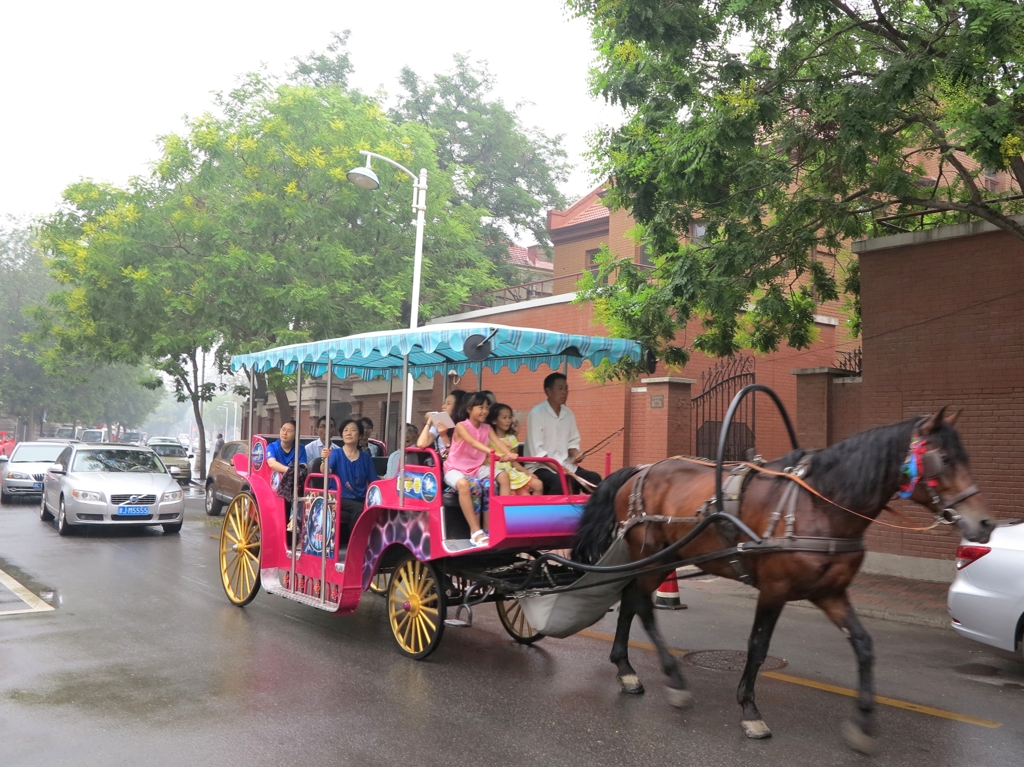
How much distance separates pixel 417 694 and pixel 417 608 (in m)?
1.08

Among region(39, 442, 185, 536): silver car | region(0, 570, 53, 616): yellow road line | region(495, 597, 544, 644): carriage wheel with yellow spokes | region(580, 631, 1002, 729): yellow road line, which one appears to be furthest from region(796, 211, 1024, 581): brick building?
region(39, 442, 185, 536): silver car

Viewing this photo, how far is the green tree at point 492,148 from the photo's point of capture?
33219mm

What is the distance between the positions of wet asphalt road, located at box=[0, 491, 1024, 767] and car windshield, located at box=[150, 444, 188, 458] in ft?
80.6

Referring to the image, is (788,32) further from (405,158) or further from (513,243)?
(513,243)

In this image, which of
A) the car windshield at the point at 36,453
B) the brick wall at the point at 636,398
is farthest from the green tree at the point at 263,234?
the car windshield at the point at 36,453

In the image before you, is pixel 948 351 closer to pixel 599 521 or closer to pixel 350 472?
pixel 599 521

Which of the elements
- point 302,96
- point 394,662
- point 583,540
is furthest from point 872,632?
point 302,96

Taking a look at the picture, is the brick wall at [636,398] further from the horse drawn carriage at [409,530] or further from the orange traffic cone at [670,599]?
the horse drawn carriage at [409,530]

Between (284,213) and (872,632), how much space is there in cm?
1599

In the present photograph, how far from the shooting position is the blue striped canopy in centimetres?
685

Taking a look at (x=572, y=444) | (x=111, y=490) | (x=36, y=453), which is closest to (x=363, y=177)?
(x=111, y=490)

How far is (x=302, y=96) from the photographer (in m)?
21.0

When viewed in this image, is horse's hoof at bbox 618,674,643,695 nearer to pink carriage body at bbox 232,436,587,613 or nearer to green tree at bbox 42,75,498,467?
pink carriage body at bbox 232,436,587,613

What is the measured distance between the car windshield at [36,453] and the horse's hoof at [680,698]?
20797 mm
